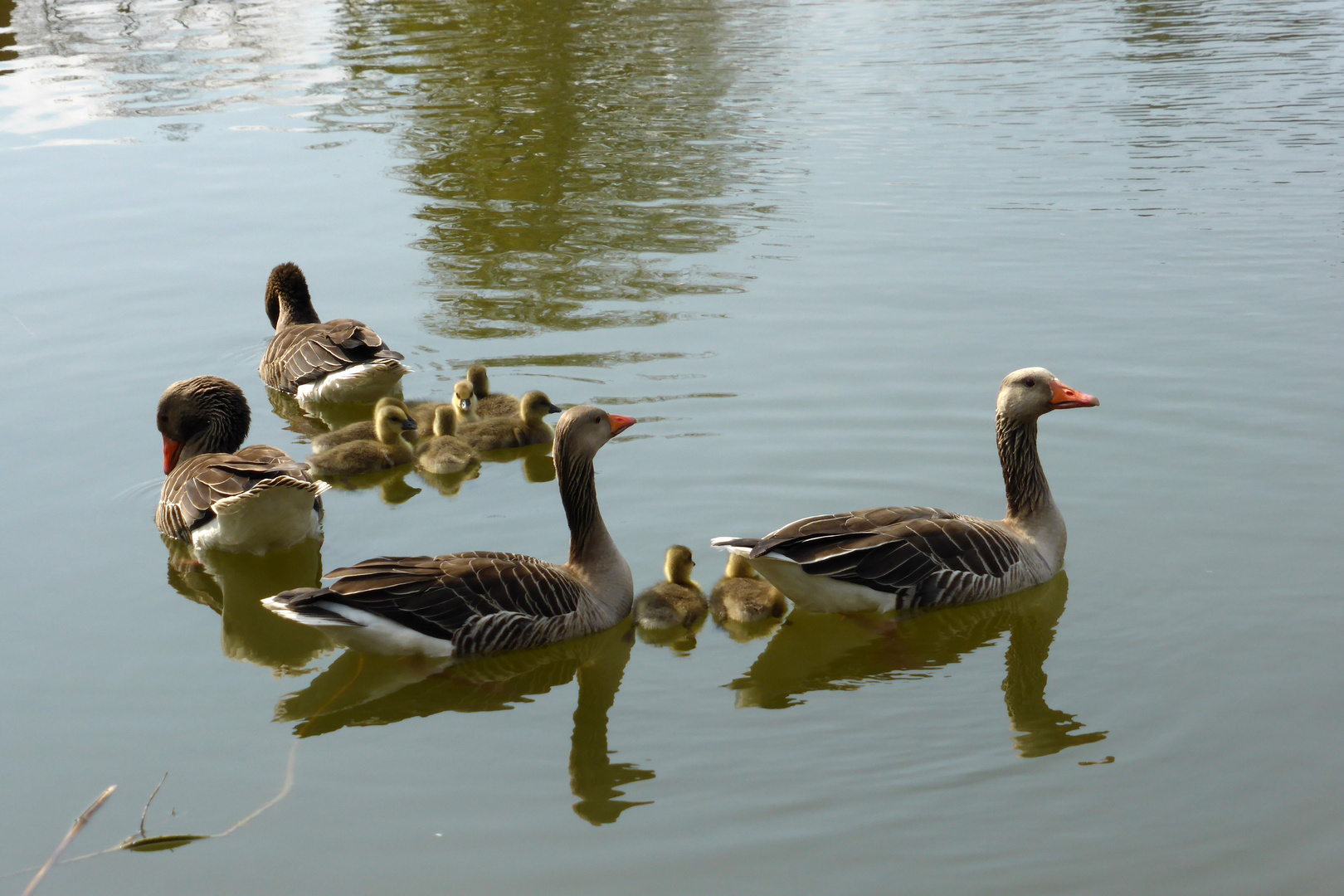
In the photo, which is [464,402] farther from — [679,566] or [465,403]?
[679,566]

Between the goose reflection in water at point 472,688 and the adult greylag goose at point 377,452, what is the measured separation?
8.80 feet

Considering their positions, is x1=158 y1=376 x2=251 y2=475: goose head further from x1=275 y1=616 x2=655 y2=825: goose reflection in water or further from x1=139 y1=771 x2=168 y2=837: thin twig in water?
x1=139 y1=771 x2=168 y2=837: thin twig in water

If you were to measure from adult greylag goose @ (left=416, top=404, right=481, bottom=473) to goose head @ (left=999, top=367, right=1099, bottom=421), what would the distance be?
4.12 m

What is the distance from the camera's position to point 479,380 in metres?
10.4

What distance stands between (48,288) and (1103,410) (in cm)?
1085

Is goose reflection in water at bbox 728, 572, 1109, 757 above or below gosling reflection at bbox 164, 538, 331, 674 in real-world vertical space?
above

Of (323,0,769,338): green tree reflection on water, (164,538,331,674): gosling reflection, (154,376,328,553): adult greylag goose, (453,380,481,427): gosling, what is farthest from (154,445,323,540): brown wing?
(323,0,769,338): green tree reflection on water

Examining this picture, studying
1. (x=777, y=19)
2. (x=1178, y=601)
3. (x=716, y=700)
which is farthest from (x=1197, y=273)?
(x=777, y=19)

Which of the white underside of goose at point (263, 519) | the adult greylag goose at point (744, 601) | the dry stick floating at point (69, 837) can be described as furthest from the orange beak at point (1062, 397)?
the dry stick floating at point (69, 837)

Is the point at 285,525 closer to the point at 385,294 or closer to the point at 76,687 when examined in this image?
the point at 76,687

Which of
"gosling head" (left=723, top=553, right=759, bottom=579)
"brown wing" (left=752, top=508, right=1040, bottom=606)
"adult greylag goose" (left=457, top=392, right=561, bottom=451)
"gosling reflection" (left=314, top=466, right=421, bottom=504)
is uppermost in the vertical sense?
"brown wing" (left=752, top=508, right=1040, bottom=606)

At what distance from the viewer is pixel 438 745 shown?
5.96 meters

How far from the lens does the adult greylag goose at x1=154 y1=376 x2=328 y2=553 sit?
25.0 ft

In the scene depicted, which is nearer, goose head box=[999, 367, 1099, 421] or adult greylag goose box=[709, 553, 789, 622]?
adult greylag goose box=[709, 553, 789, 622]
